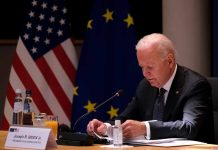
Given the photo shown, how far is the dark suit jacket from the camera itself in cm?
254

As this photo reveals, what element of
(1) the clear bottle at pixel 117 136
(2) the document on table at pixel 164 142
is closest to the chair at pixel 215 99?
(2) the document on table at pixel 164 142

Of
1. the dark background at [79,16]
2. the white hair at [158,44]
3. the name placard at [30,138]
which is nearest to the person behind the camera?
the name placard at [30,138]

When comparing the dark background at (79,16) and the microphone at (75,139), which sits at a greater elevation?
the dark background at (79,16)

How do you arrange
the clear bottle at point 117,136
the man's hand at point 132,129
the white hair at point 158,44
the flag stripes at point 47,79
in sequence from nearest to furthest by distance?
the clear bottle at point 117,136, the man's hand at point 132,129, the white hair at point 158,44, the flag stripes at point 47,79

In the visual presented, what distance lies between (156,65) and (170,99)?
23 cm

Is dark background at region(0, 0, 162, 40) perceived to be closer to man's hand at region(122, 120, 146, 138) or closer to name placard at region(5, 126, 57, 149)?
man's hand at region(122, 120, 146, 138)

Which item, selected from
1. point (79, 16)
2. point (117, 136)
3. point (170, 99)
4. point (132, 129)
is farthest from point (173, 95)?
point (79, 16)

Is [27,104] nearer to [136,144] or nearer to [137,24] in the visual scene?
[136,144]

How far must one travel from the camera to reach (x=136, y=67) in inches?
172

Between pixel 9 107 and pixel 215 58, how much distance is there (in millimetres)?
2020

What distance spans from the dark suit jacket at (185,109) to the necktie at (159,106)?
0.05 metres

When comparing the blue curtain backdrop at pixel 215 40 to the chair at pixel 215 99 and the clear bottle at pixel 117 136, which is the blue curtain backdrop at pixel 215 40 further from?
the clear bottle at pixel 117 136

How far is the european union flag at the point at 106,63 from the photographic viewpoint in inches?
172

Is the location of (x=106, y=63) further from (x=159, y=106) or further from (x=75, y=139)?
(x=75, y=139)
